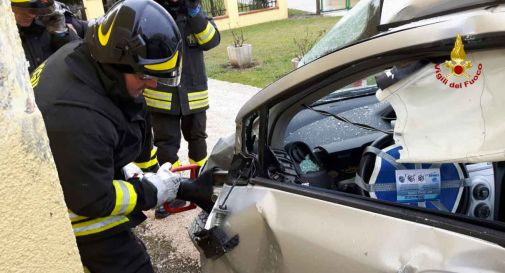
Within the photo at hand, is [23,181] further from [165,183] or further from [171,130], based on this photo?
[171,130]

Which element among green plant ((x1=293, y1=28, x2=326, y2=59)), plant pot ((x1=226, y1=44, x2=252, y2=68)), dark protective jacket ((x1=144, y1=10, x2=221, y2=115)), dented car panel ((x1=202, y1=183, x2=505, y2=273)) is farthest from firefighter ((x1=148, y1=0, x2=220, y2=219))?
plant pot ((x1=226, y1=44, x2=252, y2=68))

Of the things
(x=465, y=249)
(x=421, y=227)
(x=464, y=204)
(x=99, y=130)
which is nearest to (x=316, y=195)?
(x=421, y=227)

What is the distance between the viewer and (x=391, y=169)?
5.98 feet

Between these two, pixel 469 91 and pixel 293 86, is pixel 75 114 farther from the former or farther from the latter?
pixel 469 91

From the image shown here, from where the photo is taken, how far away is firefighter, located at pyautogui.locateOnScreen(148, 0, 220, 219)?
3.23m

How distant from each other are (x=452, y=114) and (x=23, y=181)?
1.10 m

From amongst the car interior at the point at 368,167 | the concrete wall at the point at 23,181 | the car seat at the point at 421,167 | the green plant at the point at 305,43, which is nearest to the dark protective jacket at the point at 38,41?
the car interior at the point at 368,167

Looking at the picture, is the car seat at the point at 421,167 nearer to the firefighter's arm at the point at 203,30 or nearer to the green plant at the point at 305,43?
the firefighter's arm at the point at 203,30

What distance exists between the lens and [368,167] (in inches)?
75.1

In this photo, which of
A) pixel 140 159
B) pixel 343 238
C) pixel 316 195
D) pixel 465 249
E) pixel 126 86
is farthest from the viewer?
pixel 140 159

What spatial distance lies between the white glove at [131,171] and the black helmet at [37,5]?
141 cm

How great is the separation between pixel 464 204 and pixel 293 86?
2.65ft

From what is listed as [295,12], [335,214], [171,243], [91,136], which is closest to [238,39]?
[171,243]

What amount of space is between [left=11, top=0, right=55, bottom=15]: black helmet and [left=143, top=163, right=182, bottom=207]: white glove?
5.04 feet
